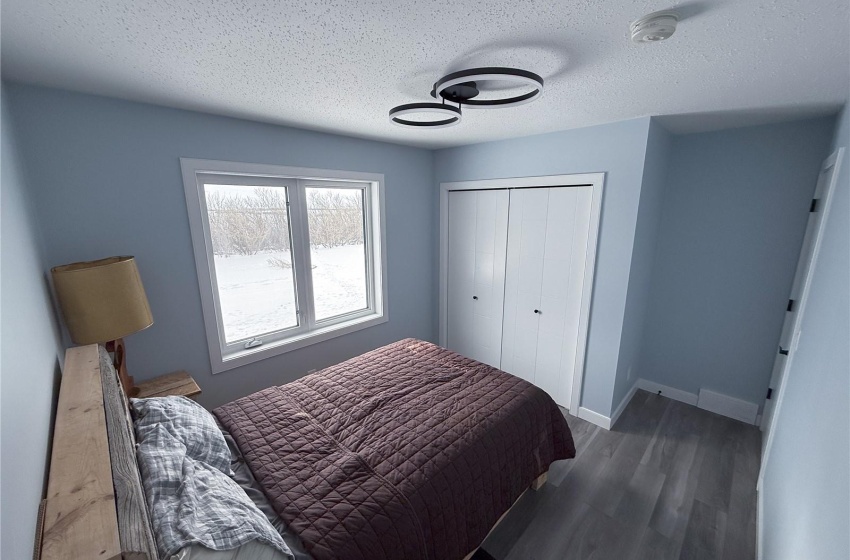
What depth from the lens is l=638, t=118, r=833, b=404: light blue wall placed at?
2.34 meters

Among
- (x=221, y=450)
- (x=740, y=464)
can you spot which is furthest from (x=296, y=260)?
(x=740, y=464)

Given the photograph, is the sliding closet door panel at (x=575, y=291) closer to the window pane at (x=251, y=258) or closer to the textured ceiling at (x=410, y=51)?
the textured ceiling at (x=410, y=51)

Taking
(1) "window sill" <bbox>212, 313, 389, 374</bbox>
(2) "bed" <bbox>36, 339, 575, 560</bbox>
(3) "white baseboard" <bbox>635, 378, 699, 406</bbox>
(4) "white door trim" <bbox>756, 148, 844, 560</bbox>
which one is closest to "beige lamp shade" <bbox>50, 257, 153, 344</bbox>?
(2) "bed" <bbox>36, 339, 575, 560</bbox>

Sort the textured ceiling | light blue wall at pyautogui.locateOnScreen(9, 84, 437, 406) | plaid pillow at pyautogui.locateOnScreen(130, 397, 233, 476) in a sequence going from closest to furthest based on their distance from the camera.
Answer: the textured ceiling → plaid pillow at pyautogui.locateOnScreen(130, 397, 233, 476) → light blue wall at pyautogui.locateOnScreen(9, 84, 437, 406)

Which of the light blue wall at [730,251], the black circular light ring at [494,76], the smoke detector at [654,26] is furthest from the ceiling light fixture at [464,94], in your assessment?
the light blue wall at [730,251]

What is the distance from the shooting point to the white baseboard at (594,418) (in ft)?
8.65

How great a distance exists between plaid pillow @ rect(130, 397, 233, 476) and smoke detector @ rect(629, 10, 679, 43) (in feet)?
7.22

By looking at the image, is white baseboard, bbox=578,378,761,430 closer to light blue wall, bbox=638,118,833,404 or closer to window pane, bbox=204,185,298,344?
light blue wall, bbox=638,118,833,404

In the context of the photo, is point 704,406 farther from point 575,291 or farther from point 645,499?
point 575,291

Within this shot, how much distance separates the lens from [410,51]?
50.4 inches

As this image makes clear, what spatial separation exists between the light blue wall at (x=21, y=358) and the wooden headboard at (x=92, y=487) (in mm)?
38

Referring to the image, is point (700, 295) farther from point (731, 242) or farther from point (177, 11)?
point (177, 11)

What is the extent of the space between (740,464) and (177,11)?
375cm

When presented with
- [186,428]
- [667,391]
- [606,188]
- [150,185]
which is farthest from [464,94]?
[667,391]
